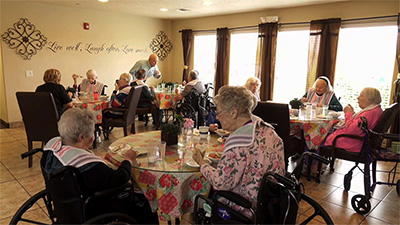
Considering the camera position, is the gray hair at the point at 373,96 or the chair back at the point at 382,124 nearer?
the chair back at the point at 382,124

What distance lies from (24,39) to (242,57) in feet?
14.9

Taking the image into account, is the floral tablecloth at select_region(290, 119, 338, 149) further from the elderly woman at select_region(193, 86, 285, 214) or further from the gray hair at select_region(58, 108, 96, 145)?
the gray hair at select_region(58, 108, 96, 145)

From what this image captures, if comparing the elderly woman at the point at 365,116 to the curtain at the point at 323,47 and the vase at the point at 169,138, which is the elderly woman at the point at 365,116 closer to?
the vase at the point at 169,138

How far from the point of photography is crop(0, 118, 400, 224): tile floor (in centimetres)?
256

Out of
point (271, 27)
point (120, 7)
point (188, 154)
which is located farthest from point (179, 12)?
point (188, 154)

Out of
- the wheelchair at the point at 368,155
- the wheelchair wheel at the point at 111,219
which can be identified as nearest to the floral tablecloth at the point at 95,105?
the wheelchair wheel at the point at 111,219

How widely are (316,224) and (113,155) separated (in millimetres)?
1807

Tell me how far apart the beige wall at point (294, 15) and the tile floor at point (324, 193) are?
8.16 feet

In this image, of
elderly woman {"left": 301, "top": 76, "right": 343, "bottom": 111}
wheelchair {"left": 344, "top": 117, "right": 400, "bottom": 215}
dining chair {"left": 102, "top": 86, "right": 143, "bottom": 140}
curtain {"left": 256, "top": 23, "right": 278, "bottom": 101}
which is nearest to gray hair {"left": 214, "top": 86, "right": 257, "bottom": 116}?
wheelchair {"left": 344, "top": 117, "right": 400, "bottom": 215}

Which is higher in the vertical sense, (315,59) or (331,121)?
(315,59)

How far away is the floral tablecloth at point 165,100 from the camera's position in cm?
545

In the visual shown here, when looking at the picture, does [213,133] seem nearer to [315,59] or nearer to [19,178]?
[19,178]

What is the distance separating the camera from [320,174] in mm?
3445

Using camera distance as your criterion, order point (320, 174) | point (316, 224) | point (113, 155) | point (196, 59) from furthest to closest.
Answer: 1. point (196, 59)
2. point (320, 174)
3. point (316, 224)
4. point (113, 155)
